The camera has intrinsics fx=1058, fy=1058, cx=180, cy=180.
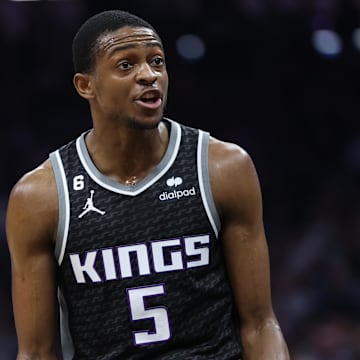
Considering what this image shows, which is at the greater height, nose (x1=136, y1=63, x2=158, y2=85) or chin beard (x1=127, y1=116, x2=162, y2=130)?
nose (x1=136, y1=63, x2=158, y2=85)

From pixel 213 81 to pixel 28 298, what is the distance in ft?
12.9

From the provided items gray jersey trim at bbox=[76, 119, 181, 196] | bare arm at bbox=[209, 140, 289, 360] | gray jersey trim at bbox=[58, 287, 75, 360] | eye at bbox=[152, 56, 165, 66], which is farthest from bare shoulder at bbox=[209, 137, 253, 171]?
gray jersey trim at bbox=[58, 287, 75, 360]

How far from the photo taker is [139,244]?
2715mm

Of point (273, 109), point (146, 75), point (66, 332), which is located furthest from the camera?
point (273, 109)

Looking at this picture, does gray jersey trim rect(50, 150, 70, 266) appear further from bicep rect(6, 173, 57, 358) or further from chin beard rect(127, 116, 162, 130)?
chin beard rect(127, 116, 162, 130)

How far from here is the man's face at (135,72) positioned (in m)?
2.62

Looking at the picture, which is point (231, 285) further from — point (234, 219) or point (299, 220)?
point (299, 220)

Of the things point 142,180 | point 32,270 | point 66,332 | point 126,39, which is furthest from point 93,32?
point 66,332

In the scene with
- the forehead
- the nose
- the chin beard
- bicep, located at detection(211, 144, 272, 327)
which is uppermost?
the forehead

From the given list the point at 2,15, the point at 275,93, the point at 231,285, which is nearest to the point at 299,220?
the point at 275,93

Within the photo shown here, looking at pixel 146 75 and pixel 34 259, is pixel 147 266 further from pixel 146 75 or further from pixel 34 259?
pixel 146 75

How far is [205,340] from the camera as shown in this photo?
2730mm

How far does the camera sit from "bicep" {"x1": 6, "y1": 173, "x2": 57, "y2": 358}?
2695 mm

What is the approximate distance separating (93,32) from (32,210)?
48 cm
